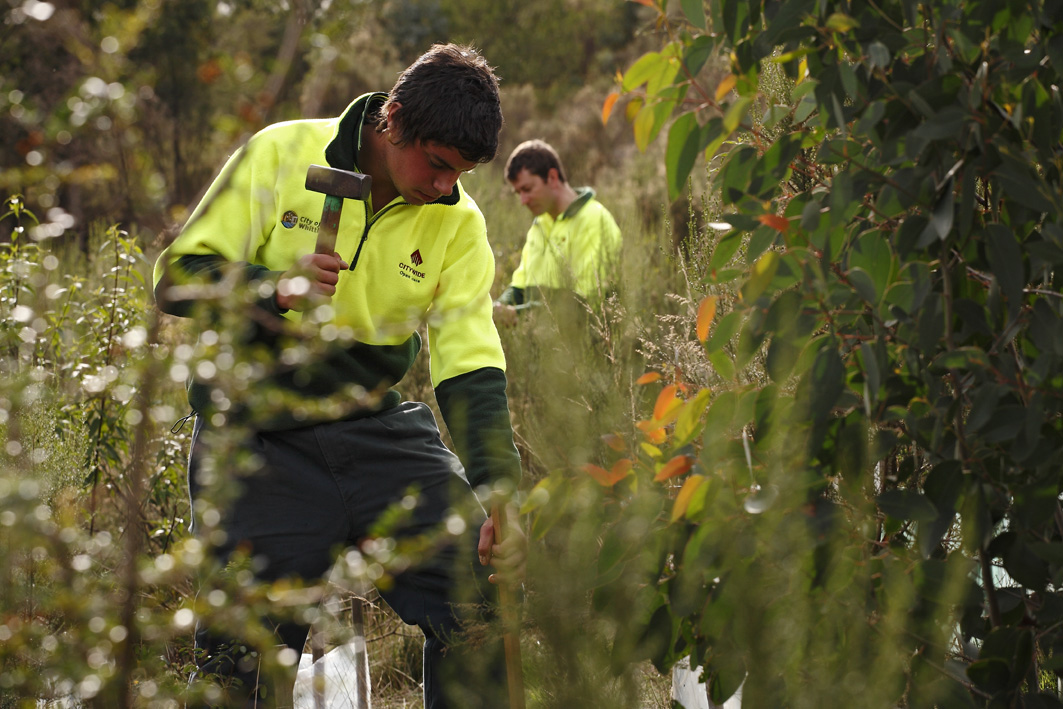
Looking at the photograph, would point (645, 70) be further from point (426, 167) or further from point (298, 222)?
point (298, 222)

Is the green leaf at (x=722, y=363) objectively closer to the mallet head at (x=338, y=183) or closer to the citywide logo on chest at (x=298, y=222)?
the mallet head at (x=338, y=183)

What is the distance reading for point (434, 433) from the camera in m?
2.44

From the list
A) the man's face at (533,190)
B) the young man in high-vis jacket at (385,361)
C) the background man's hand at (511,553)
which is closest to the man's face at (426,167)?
the young man in high-vis jacket at (385,361)

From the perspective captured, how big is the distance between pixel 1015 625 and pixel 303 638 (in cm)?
149

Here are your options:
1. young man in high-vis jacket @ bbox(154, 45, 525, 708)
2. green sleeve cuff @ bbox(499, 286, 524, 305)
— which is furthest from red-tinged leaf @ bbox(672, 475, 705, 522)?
green sleeve cuff @ bbox(499, 286, 524, 305)

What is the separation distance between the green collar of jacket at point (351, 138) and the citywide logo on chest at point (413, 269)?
0.49 feet

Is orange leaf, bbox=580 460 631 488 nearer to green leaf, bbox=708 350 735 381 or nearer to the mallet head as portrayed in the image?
→ green leaf, bbox=708 350 735 381

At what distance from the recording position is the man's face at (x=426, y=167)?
7.20 ft

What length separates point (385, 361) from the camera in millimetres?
2320

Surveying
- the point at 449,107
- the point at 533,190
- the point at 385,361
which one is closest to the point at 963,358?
the point at 449,107

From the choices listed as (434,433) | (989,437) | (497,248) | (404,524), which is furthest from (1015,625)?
(497,248)

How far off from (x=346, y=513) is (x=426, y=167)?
0.85 m

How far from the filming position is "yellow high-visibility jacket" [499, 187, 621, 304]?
4.65m

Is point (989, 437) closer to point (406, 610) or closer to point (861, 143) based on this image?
point (861, 143)
